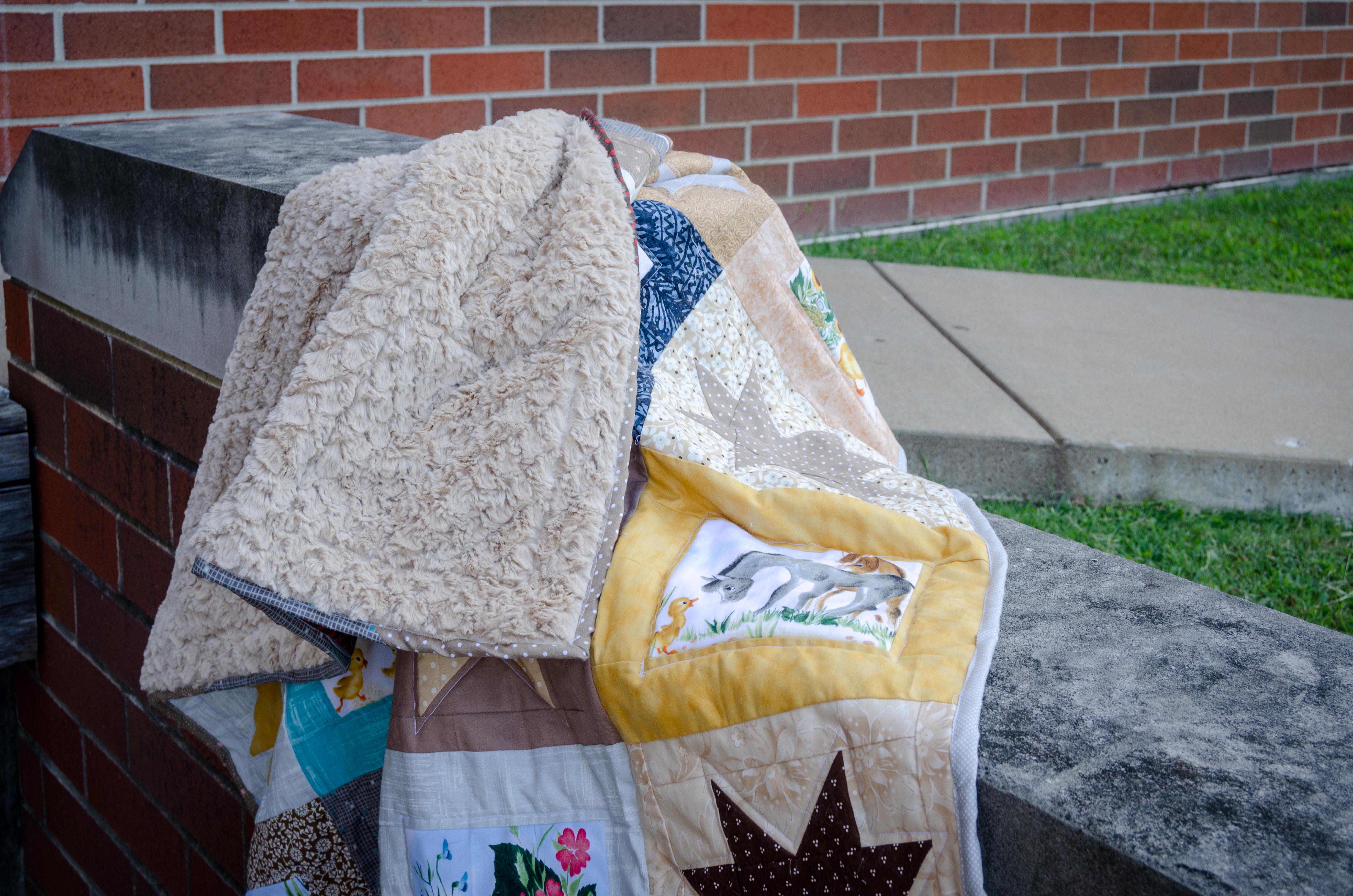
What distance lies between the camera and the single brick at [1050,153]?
15.1ft

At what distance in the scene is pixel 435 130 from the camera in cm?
310

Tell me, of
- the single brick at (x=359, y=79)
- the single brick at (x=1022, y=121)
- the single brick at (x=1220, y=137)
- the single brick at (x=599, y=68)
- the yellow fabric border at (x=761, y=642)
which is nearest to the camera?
the yellow fabric border at (x=761, y=642)

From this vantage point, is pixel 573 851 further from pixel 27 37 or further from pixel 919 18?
pixel 919 18

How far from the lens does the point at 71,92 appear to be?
8.07 ft

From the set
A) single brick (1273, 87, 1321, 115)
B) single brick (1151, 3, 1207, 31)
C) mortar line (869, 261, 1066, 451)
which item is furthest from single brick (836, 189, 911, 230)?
single brick (1273, 87, 1321, 115)

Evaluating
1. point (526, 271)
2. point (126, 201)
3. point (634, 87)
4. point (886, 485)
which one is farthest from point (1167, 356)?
point (126, 201)

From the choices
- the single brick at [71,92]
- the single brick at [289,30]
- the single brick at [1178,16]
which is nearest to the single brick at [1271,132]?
the single brick at [1178,16]

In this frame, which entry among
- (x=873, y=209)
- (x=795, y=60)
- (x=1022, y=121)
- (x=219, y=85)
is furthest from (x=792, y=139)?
(x=219, y=85)

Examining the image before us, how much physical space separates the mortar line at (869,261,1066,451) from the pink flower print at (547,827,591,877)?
4.99 ft

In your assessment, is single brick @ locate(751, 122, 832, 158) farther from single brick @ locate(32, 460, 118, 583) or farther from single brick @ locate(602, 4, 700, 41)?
single brick @ locate(32, 460, 118, 583)

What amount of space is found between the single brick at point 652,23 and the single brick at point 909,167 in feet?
3.20

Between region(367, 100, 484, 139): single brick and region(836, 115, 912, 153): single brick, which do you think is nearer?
region(367, 100, 484, 139): single brick

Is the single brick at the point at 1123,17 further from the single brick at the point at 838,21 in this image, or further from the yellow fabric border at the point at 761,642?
the yellow fabric border at the point at 761,642

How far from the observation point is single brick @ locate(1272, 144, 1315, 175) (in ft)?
18.1
